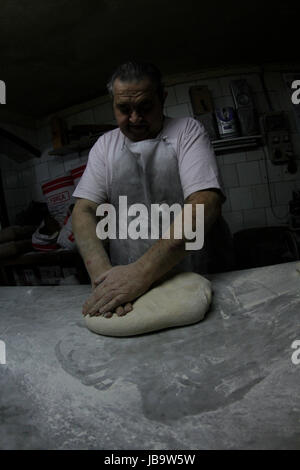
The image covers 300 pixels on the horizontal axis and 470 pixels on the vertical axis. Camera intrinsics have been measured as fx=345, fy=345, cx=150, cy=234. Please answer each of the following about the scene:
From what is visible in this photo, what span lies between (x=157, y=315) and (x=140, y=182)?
730 millimetres

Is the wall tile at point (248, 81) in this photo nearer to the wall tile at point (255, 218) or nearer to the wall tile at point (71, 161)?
the wall tile at point (255, 218)

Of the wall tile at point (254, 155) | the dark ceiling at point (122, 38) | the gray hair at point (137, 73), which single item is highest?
the dark ceiling at point (122, 38)

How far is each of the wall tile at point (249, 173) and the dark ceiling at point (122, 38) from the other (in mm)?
958

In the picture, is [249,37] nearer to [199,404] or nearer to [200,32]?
[200,32]

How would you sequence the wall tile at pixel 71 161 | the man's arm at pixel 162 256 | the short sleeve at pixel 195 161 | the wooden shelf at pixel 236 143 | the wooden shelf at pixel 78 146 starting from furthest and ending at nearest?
the wall tile at pixel 71 161 → the wooden shelf at pixel 78 146 → the wooden shelf at pixel 236 143 → the short sleeve at pixel 195 161 → the man's arm at pixel 162 256

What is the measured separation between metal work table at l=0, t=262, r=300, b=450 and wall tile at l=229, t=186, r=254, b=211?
89.3 inches

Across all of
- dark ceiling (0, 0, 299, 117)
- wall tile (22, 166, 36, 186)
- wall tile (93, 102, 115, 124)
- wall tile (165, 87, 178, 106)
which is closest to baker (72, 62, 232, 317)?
dark ceiling (0, 0, 299, 117)

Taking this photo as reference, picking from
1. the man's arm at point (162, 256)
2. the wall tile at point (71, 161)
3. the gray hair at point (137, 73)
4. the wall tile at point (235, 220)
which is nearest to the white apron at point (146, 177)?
the gray hair at point (137, 73)

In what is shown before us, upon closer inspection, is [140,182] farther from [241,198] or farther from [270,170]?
[270,170]

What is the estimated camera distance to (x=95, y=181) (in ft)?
5.15

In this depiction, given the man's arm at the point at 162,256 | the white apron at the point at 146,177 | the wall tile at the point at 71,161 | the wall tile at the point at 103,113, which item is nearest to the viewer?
the man's arm at the point at 162,256

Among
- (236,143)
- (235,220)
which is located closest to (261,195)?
(235,220)

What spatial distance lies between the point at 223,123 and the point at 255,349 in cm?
270

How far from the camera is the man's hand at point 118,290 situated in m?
1.07
